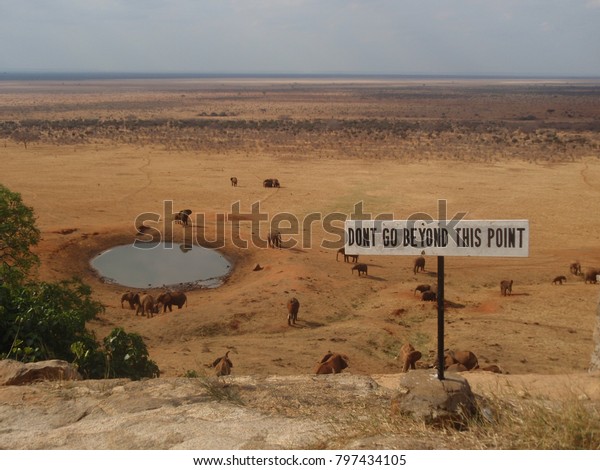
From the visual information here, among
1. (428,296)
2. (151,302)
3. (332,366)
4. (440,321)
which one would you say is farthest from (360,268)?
(440,321)

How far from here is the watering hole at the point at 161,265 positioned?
18.1 m

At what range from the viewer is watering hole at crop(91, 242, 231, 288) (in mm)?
18125

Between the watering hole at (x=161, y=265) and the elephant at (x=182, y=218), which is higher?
the elephant at (x=182, y=218)

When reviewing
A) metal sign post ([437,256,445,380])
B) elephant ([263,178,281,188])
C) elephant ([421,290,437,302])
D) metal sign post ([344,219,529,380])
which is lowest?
elephant ([421,290,437,302])

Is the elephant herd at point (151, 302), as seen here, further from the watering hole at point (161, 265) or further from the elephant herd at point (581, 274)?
the elephant herd at point (581, 274)

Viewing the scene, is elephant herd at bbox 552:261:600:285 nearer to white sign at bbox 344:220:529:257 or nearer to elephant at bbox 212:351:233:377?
elephant at bbox 212:351:233:377

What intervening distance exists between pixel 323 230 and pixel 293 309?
8.92 metres

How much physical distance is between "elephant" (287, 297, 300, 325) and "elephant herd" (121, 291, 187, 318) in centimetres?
290

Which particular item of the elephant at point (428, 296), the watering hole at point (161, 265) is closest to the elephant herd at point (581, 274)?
the elephant at point (428, 296)

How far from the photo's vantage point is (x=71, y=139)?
160 ft

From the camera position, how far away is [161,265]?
19.5 metres
